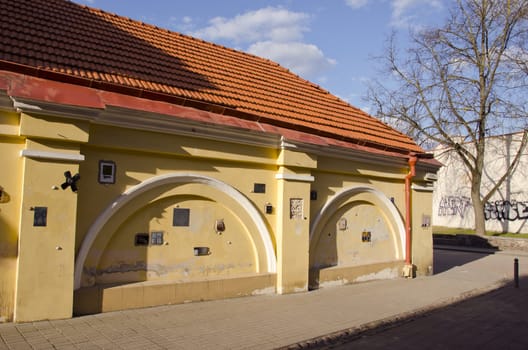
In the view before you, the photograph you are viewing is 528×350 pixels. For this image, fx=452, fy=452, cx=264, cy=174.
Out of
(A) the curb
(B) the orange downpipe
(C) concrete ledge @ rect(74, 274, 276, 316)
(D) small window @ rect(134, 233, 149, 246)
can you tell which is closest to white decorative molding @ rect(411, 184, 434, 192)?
(B) the orange downpipe

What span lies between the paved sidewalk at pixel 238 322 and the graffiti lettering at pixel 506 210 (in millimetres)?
→ 19299

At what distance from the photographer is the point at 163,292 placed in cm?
740

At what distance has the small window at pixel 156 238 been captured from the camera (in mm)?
7469

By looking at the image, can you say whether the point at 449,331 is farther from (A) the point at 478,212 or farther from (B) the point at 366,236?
(A) the point at 478,212

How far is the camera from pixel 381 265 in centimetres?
1152

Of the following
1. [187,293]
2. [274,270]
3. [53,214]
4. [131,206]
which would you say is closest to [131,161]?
[131,206]

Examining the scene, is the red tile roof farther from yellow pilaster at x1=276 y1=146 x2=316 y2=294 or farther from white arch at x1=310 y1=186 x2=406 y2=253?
white arch at x1=310 y1=186 x2=406 y2=253

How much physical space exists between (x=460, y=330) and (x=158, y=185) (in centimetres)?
540

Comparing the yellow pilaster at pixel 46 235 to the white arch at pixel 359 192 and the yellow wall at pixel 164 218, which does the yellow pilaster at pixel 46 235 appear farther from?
the white arch at pixel 359 192

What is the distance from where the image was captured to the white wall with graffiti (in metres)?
26.9

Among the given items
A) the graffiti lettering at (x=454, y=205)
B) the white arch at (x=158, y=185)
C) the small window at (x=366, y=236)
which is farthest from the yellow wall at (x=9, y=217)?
the graffiti lettering at (x=454, y=205)

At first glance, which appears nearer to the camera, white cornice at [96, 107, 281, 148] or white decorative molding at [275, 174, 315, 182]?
white cornice at [96, 107, 281, 148]

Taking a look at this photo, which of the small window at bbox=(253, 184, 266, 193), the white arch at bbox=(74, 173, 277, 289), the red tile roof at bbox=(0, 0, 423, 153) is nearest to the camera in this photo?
the white arch at bbox=(74, 173, 277, 289)

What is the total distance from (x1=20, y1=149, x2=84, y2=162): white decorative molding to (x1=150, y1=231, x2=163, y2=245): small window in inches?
68.2
